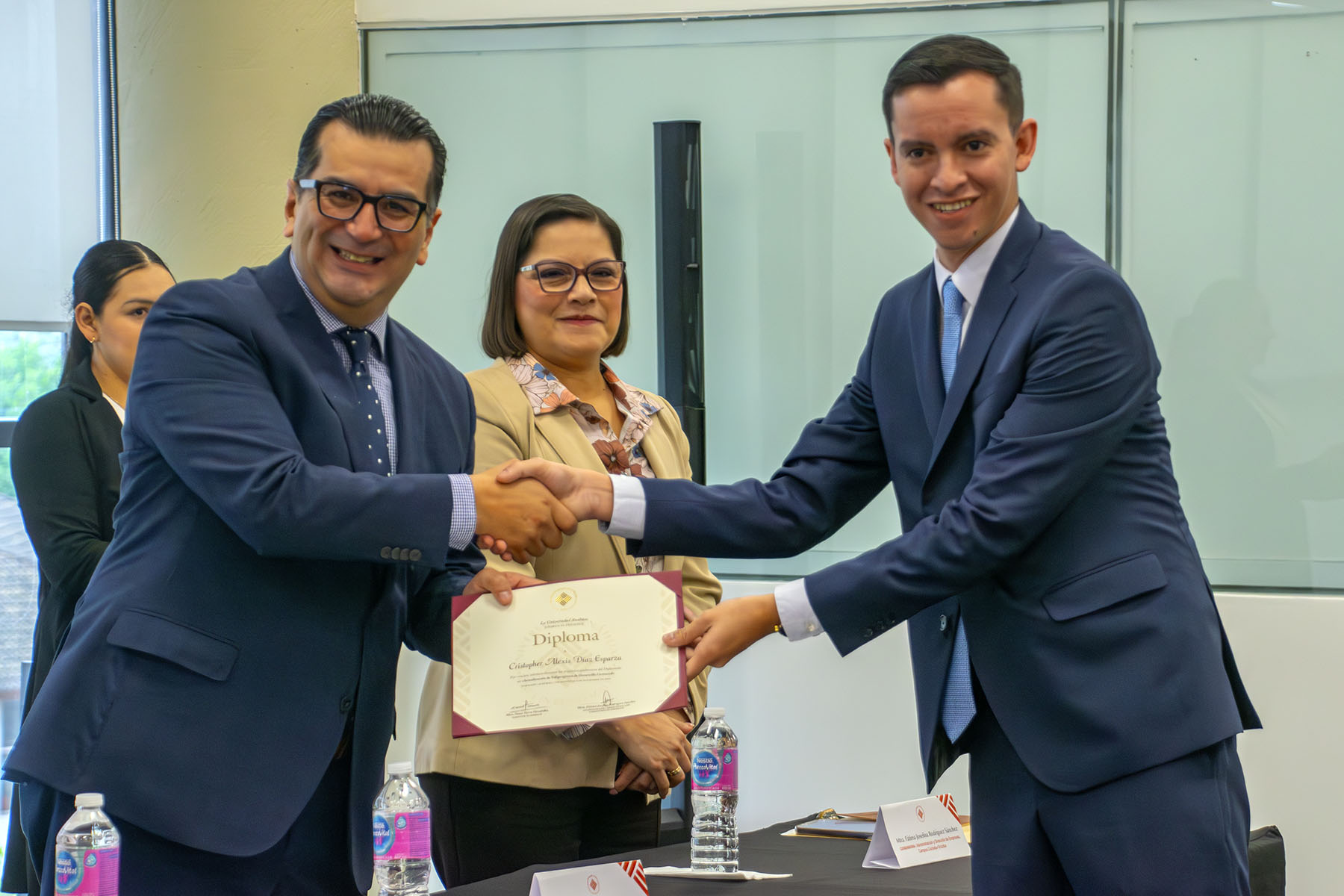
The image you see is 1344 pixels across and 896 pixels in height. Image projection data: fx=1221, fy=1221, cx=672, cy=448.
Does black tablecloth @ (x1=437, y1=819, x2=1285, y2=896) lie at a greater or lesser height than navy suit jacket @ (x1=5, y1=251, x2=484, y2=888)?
lesser

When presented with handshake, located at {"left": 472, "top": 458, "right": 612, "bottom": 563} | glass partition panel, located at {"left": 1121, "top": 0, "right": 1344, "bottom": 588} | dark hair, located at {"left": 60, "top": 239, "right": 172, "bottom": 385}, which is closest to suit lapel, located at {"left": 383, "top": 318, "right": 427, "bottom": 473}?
handshake, located at {"left": 472, "top": 458, "right": 612, "bottom": 563}

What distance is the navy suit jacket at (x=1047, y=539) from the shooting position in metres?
1.63

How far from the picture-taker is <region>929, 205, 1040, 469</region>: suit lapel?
1.80 m

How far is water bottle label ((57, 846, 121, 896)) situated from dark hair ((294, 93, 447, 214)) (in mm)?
1004

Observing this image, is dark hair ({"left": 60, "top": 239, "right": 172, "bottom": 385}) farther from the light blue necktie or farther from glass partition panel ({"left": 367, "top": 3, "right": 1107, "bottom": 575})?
the light blue necktie

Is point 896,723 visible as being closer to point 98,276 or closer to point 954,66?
point 954,66

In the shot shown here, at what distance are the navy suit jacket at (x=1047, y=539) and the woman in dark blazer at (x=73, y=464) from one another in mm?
1896

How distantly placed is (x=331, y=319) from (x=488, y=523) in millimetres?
406

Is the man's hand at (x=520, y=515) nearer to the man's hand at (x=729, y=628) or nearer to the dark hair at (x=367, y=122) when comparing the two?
the man's hand at (x=729, y=628)

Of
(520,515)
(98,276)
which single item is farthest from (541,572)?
(98,276)

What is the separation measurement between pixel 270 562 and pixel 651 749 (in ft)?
3.13

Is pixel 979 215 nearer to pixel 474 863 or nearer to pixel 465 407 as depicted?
pixel 465 407

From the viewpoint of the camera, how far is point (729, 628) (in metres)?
2.03

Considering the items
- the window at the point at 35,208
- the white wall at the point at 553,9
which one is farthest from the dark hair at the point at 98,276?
the white wall at the point at 553,9
